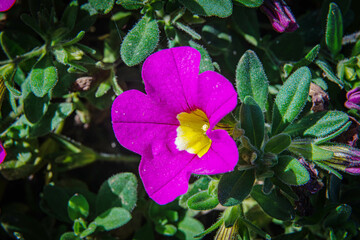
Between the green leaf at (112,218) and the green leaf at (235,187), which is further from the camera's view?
the green leaf at (112,218)

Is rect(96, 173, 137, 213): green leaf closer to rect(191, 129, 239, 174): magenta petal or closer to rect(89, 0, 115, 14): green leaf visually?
rect(191, 129, 239, 174): magenta petal

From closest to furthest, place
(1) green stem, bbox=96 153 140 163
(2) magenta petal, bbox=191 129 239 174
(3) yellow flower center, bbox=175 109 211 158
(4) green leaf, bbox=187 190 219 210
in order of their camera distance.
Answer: (2) magenta petal, bbox=191 129 239 174
(3) yellow flower center, bbox=175 109 211 158
(4) green leaf, bbox=187 190 219 210
(1) green stem, bbox=96 153 140 163

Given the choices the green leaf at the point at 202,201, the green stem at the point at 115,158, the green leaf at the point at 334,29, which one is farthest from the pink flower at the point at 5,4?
the green leaf at the point at 334,29

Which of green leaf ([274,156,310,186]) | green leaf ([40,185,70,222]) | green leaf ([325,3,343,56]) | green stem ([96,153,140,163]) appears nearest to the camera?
green leaf ([274,156,310,186])

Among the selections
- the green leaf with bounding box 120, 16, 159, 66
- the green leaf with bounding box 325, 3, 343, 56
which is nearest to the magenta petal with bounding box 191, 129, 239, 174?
the green leaf with bounding box 120, 16, 159, 66

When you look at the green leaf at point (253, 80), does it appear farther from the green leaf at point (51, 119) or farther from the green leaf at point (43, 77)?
the green leaf at point (51, 119)

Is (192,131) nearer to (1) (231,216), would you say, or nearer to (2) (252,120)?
(2) (252,120)

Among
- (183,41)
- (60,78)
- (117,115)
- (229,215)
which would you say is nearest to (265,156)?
(229,215)
